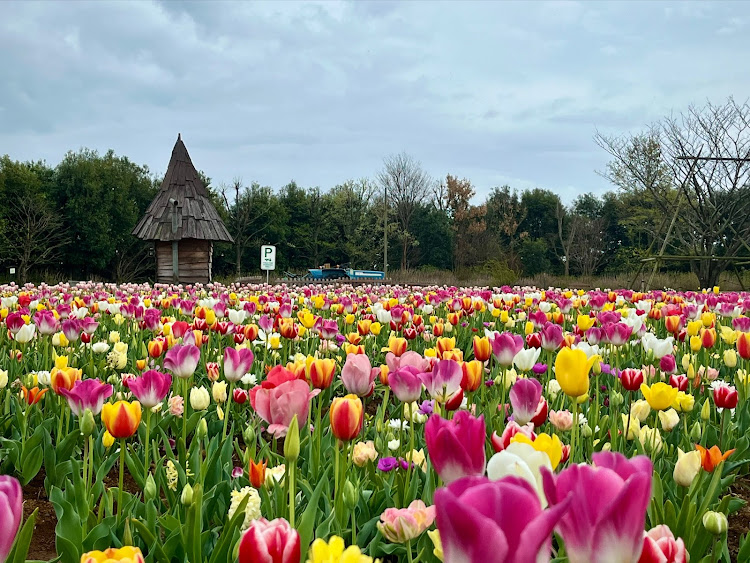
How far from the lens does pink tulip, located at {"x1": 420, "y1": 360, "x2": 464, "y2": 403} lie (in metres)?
1.81

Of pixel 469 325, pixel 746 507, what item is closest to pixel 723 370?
pixel 746 507

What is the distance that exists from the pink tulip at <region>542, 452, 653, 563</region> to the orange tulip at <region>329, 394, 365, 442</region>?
2.58 feet

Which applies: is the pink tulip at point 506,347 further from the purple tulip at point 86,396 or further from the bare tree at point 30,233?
the bare tree at point 30,233

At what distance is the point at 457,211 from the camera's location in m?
44.7

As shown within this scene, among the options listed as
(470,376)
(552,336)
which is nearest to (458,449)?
(470,376)

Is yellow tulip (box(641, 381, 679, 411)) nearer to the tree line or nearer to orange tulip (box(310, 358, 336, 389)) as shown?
orange tulip (box(310, 358, 336, 389))

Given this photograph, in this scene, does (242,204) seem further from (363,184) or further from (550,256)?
(550,256)

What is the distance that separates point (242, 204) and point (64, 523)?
36017 millimetres

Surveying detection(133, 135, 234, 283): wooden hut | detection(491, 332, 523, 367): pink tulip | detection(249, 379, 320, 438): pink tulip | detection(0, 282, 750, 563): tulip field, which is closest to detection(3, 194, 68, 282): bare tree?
detection(133, 135, 234, 283): wooden hut

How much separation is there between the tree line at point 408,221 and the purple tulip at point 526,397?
1452cm

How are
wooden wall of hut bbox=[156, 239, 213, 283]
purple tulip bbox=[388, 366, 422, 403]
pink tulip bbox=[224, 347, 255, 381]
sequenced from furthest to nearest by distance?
wooden wall of hut bbox=[156, 239, 213, 283]
pink tulip bbox=[224, 347, 255, 381]
purple tulip bbox=[388, 366, 422, 403]

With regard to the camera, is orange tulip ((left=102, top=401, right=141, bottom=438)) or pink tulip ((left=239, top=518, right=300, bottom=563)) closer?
pink tulip ((left=239, top=518, right=300, bottom=563))

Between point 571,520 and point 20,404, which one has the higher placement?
point 571,520

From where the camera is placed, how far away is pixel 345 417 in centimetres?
141
